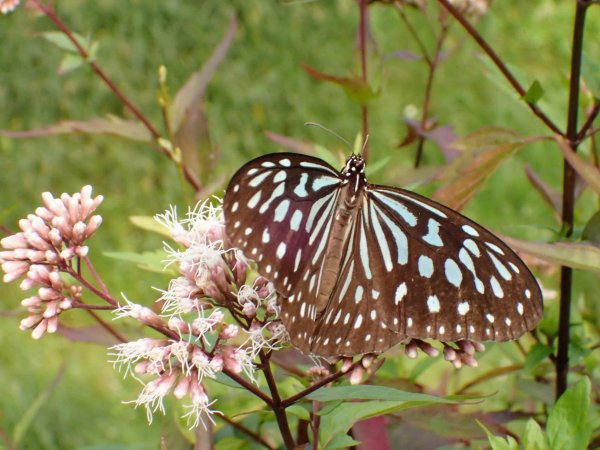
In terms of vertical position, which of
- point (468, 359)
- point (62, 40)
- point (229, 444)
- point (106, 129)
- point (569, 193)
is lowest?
point (229, 444)

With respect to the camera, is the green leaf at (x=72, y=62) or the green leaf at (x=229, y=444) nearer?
the green leaf at (x=229, y=444)

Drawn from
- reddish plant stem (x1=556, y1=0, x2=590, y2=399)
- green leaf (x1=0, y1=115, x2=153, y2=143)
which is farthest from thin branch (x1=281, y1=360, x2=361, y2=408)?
green leaf (x1=0, y1=115, x2=153, y2=143)

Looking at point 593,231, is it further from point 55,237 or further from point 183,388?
point 55,237

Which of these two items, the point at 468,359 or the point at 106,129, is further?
the point at 106,129

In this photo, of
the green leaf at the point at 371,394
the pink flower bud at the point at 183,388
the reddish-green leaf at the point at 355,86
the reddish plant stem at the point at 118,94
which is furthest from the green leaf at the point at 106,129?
the green leaf at the point at 371,394

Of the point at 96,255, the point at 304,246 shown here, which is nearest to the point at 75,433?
the point at 96,255

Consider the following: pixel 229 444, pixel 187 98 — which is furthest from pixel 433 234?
pixel 187 98

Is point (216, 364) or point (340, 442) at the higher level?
point (216, 364)

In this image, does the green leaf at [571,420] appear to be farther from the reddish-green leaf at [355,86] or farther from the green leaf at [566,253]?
the reddish-green leaf at [355,86]
